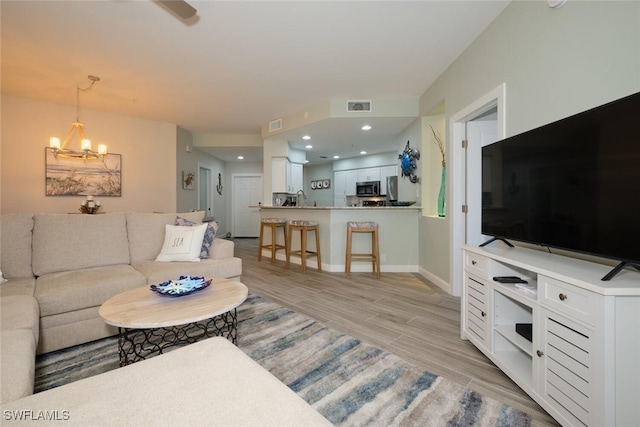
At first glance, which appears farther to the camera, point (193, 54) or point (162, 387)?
point (193, 54)

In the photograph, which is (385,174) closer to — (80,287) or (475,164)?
(475,164)

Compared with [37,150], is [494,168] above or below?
below

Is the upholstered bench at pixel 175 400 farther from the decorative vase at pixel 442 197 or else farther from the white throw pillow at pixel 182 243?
the decorative vase at pixel 442 197

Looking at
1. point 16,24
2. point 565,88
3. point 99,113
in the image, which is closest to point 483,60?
point 565,88

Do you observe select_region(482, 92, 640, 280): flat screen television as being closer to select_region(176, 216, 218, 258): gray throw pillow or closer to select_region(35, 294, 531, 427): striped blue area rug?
select_region(35, 294, 531, 427): striped blue area rug

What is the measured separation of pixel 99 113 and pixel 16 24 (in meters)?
2.42

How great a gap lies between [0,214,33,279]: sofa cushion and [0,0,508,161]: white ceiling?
175 cm

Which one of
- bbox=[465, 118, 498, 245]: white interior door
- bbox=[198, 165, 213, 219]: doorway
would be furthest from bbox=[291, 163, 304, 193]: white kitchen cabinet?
bbox=[465, 118, 498, 245]: white interior door

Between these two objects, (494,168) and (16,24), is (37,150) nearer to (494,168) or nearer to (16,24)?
(16,24)

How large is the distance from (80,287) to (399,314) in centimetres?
263

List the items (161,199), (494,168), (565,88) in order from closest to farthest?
(565,88)
(494,168)
(161,199)

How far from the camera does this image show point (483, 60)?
2.51m

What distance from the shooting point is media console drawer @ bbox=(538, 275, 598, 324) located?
1.10m

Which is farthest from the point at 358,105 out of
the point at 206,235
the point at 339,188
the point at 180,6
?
the point at 339,188
